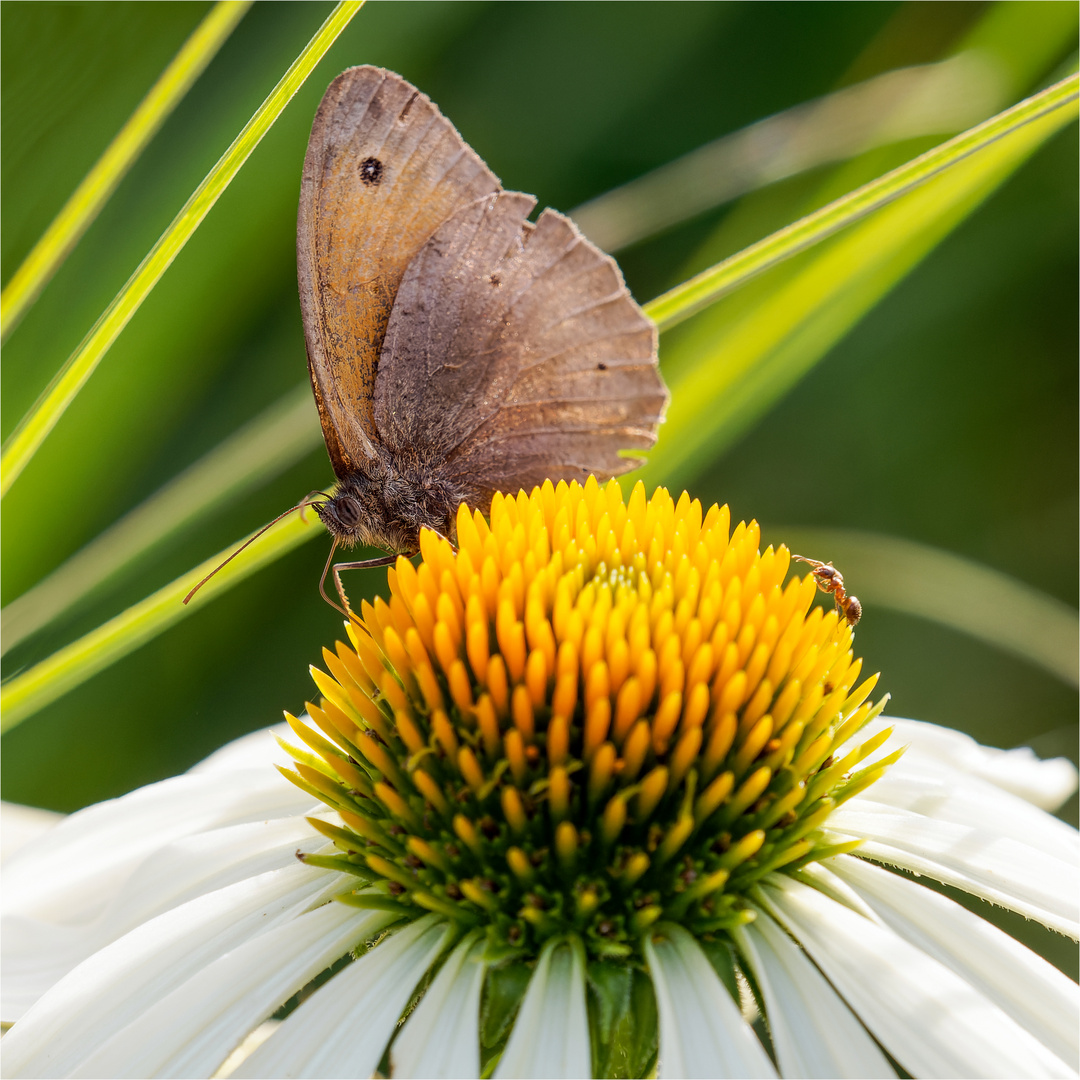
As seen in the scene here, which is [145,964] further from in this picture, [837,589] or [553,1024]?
[837,589]

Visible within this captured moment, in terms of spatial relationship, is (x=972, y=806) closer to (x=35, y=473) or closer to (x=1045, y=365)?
(x=1045, y=365)

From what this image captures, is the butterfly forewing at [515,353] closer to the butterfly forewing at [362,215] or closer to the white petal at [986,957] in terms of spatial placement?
the butterfly forewing at [362,215]

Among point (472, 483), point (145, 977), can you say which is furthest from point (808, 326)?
point (145, 977)

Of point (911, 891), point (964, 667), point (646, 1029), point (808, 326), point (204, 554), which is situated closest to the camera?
point (646, 1029)

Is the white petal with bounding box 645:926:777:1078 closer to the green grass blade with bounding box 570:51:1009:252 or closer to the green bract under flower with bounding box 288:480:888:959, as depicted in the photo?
the green bract under flower with bounding box 288:480:888:959

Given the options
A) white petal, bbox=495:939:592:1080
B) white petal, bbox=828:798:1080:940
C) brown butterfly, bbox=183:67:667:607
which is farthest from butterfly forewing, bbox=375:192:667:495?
white petal, bbox=495:939:592:1080
